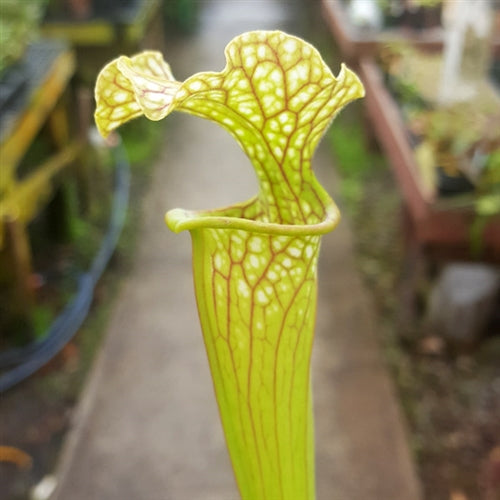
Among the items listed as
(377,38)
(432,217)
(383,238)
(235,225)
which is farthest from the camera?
(377,38)

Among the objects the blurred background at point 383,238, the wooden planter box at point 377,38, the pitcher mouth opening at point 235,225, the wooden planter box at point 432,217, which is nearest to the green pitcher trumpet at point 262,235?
the pitcher mouth opening at point 235,225

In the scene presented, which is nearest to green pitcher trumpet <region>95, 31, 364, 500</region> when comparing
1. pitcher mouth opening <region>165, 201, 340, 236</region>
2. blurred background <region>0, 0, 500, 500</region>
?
pitcher mouth opening <region>165, 201, 340, 236</region>

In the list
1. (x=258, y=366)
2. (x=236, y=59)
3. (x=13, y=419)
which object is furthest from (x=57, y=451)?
(x=236, y=59)

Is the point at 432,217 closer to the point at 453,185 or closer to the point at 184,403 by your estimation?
the point at 453,185

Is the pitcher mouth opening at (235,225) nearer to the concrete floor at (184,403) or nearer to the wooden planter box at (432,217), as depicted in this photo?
the concrete floor at (184,403)

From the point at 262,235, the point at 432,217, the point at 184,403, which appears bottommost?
the point at 184,403

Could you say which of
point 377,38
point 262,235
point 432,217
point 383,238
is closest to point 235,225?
point 262,235

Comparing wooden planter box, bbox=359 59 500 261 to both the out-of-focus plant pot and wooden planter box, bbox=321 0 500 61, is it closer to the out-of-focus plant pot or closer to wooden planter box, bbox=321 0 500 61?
the out-of-focus plant pot
